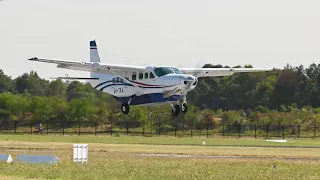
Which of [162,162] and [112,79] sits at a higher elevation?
[112,79]

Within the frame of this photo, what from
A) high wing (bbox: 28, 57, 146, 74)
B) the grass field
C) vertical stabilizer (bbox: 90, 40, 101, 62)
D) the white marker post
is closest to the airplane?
high wing (bbox: 28, 57, 146, 74)

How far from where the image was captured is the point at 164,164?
2128 inches

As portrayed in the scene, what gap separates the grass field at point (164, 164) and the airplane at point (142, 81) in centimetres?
404

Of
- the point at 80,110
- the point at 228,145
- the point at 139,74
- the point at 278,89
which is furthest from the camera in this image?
the point at 278,89

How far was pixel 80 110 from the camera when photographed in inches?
3420

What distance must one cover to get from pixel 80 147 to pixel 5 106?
2248 inches

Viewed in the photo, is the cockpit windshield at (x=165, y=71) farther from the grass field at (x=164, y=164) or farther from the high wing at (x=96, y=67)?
the grass field at (x=164, y=164)

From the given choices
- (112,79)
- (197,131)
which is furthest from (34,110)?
(112,79)

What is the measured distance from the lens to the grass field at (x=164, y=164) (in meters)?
46.0

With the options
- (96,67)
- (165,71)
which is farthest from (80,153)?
(96,67)

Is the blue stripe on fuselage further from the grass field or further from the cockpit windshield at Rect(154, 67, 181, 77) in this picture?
the grass field

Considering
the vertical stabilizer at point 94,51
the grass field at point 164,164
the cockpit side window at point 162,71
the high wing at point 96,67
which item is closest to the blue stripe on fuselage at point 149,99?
the cockpit side window at point 162,71

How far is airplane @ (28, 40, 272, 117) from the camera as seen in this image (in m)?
69.1

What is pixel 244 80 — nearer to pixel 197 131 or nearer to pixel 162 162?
pixel 197 131
